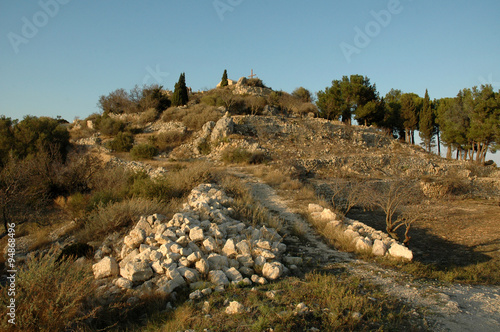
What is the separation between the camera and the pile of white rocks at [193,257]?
14.0 feet

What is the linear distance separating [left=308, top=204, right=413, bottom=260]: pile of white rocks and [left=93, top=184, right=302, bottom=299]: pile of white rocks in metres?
1.55

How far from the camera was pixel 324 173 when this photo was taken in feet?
56.9

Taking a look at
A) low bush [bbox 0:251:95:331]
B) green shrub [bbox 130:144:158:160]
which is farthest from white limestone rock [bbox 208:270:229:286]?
green shrub [bbox 130:144:158:160]

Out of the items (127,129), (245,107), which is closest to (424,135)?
(245,107)

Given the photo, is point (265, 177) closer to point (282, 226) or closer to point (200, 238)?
point (282, 226)

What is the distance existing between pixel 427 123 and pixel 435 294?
32.1m

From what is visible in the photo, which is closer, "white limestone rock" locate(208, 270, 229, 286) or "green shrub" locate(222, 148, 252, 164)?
"white limestone rock" locate(208, 270, 229, 286)

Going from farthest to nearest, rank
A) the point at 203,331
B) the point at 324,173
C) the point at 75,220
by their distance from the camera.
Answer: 1. the point at 324,173
2. the point at 75,220
3. the point at 203,331

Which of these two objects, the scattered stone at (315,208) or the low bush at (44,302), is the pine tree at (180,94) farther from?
the low bush at (44,302)

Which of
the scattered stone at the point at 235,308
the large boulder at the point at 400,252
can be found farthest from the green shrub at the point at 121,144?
the scattered stone at the point at 235,308

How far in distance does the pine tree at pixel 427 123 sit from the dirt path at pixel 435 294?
30.4m

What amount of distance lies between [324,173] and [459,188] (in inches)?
255

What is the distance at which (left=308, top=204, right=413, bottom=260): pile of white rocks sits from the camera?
577 cm

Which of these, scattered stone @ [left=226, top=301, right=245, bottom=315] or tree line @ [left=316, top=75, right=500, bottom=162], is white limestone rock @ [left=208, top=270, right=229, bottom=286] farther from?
tree line @ [left=316, top=75, right=500, bottom=162]
